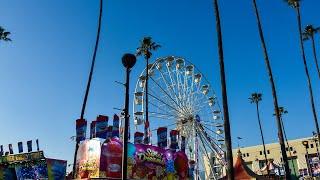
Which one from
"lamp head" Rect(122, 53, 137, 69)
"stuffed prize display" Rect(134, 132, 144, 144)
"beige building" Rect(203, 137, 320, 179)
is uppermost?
"beige building" Rect(203, 137, 320, 179)

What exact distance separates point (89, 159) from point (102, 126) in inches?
124

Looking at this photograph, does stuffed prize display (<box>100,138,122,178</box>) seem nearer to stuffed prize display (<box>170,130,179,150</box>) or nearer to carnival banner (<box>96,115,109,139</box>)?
carnival banner (<box>96,115,109,139</box>)

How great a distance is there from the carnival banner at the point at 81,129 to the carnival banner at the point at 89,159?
51 cm

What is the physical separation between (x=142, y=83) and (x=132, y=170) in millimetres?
25427

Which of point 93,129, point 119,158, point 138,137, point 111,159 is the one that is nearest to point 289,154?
point 138,137

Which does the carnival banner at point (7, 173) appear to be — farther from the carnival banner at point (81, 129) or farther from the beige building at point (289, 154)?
the beige building at point (289, 154)

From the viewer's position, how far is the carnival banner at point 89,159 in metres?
33.5

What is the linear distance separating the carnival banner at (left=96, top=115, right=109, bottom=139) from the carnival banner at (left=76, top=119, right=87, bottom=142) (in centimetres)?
119

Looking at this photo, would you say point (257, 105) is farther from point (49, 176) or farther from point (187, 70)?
point (49, 176)

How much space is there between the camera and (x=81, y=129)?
3594 centimetres

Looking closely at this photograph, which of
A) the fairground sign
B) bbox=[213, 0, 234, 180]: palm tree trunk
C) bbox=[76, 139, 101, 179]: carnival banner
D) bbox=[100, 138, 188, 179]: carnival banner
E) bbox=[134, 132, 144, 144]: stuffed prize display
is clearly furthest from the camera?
the fairground sign

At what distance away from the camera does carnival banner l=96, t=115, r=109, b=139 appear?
35.7m

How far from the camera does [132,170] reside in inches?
1403

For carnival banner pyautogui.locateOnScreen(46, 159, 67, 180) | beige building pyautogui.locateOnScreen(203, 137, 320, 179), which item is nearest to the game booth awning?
carnival banner pyautogui.locateOnScreen(46, 159, 67, 180)
